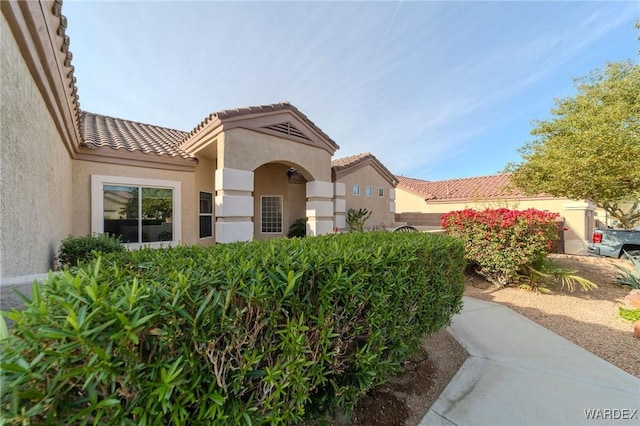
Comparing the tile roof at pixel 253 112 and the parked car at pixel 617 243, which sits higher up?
the tile roof at pixel 253 112

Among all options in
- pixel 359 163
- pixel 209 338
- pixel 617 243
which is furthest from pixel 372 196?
pixel 209 338

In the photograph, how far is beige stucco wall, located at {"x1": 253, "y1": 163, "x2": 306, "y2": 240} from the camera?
40.2 ft

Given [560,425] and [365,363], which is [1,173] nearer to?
[365,363]

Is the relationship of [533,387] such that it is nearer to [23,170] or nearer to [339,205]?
[23,170]

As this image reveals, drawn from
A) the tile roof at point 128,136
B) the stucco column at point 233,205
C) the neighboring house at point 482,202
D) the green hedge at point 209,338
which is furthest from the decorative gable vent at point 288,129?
the neighboring house at point 482,202

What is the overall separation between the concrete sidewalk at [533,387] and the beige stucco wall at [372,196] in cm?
939

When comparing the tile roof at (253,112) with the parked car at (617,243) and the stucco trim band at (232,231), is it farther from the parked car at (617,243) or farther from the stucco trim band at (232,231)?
the parked car at (617,243)

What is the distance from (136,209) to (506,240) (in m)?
11.4

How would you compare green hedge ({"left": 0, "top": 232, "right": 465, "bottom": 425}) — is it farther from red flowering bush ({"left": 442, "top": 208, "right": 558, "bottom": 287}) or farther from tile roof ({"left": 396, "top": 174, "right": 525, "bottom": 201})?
tile roof ({"left": 396, "top": 174, "right": 525, "bottom": 201})

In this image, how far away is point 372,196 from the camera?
14789mm

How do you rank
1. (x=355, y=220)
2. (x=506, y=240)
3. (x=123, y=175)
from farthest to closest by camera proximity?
(x=355, y=220) < (x=123, y=175) < (x=506, y=240)

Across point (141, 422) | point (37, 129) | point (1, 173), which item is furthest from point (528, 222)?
point (37, 129)

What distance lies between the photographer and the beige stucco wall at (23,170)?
2469mm

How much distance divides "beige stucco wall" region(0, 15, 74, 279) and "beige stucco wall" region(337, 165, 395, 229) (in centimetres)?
1021
